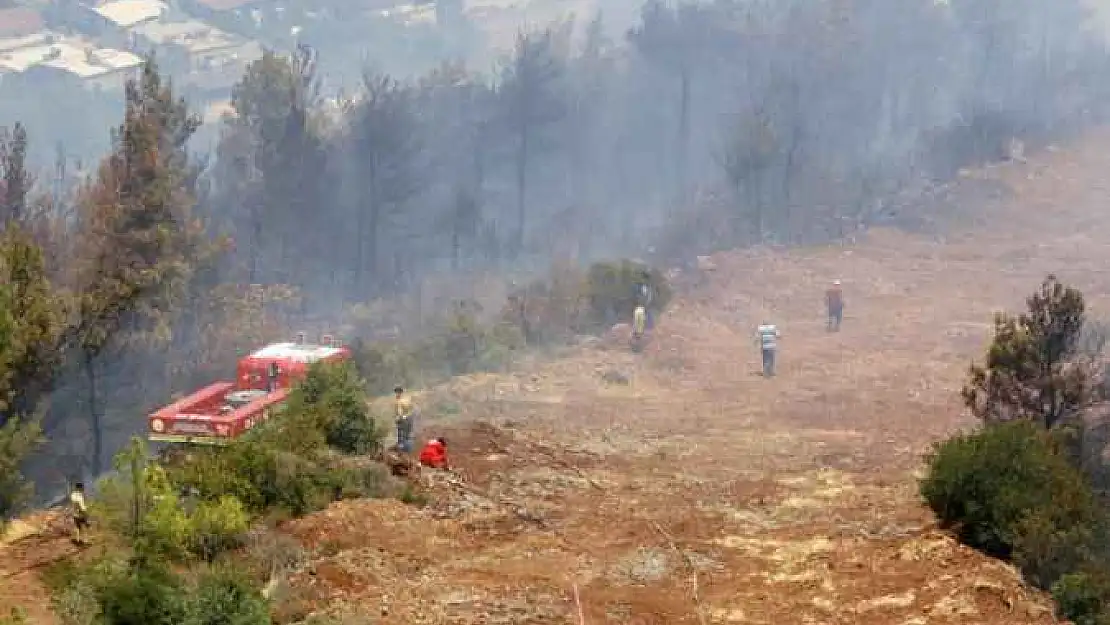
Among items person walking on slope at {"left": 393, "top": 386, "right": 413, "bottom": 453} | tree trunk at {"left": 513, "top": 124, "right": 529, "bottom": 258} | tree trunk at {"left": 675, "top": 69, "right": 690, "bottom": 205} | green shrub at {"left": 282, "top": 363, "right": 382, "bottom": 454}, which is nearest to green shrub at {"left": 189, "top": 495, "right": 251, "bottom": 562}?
green shrub at {"left": 282, "top": 363, "right": 382, "bottom": 454}

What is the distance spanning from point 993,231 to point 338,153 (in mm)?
25102

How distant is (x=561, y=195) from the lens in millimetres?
60062

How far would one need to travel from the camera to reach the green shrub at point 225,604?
9617 mm

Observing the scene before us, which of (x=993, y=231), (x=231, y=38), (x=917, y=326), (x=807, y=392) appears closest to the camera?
(x=807, y=392)

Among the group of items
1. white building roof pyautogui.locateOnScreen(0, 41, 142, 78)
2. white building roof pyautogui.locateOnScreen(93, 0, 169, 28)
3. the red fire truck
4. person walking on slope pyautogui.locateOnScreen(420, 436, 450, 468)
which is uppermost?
white building roof pyautogui.locateOnScreen(93, 0, 169, 28)

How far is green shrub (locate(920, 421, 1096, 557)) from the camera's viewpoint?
13.0m

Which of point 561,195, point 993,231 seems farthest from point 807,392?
point 561,195

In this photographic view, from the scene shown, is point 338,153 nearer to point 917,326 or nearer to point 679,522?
point 917,326

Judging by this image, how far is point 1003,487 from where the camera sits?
13.2 meters

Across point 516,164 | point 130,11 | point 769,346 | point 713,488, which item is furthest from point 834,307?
point 130,11

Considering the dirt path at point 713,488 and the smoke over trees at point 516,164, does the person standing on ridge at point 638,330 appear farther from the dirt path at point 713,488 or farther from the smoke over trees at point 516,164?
the smoke over trees at point 516,164

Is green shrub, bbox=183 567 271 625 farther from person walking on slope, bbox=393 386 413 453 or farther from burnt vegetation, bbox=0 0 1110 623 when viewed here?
person walking on slope, bbox=393 386 413 453

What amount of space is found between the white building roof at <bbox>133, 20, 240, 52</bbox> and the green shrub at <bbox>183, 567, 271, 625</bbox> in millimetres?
92816

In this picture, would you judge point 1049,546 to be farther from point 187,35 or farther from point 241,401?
point 187,35
